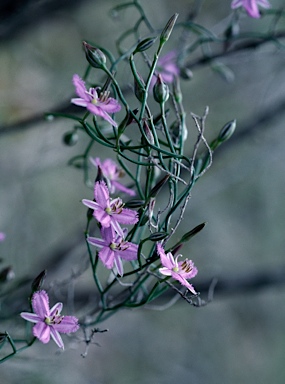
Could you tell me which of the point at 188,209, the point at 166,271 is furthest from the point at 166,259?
the point at 188,209

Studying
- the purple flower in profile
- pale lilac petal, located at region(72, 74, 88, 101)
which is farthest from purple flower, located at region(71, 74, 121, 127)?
the purple flower in profile

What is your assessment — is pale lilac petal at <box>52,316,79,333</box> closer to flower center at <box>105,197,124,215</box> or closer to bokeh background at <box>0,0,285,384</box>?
flower center at <box>105,197,124,215</box>

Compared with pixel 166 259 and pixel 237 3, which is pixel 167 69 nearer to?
pixel 237 3

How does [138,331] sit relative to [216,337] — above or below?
above

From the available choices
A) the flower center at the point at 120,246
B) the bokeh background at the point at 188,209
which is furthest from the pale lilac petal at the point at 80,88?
the bokeh background at the point at 188,209

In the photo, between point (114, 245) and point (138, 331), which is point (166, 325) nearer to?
point (138, 331)

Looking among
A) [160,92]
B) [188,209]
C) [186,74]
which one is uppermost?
[160,92]

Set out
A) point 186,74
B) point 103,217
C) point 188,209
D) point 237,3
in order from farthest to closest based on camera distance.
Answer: point 188,209
point 186,74
point 237,3
point 103,217

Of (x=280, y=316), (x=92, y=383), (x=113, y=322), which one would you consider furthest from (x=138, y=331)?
(x=92, y=383)
